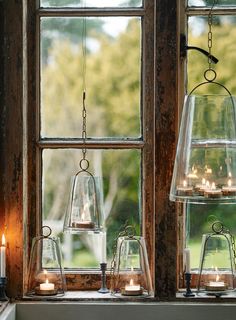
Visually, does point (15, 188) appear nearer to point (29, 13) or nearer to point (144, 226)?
point (144, 226)

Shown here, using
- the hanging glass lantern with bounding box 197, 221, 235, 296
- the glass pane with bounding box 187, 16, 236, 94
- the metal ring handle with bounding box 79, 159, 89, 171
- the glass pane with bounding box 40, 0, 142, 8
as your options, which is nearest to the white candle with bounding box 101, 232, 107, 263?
the metal ring handle with bounding box 79, 159, 89, 171

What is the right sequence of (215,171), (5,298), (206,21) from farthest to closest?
(206,21)
(5,298)
(215,171)

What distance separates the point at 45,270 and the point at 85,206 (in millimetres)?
352

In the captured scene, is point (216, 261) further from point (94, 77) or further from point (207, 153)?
point (94, 77)

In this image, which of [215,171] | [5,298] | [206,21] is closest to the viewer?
[215,171]

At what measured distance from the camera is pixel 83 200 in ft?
9.11

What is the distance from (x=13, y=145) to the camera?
9.31 ft

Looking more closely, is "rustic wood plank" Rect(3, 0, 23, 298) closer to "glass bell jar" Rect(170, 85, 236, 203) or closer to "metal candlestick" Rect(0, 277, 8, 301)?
"metal candlestick" Rect(0, 277, 8, 301)

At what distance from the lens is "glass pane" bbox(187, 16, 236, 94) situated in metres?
2.95

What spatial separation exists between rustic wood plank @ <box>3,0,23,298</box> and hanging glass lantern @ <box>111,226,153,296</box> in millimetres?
382

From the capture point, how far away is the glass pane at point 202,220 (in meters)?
2.96

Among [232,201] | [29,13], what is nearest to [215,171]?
[232,201]

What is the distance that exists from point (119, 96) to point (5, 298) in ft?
3.09

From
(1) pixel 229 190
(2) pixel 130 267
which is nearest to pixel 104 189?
(2) pixel 130 267
